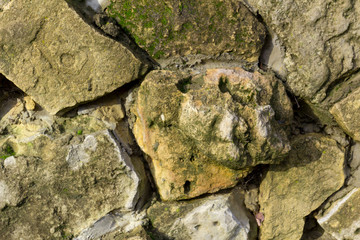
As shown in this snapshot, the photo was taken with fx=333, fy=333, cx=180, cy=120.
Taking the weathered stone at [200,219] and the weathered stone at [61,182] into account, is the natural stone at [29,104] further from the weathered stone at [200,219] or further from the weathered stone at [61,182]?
the weathered stone at [200,219]

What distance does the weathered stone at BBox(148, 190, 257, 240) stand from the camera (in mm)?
1928

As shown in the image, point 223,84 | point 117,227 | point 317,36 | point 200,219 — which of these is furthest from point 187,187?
point 317,36

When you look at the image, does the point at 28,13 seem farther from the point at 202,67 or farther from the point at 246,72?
the point at 246,72

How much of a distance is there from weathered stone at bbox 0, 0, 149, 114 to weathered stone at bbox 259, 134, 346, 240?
40.0 inches

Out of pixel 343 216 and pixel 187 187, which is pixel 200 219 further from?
pixel 343 216

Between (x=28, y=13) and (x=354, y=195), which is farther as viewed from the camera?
(x=354, y=195)

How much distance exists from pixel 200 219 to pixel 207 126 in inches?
24.2

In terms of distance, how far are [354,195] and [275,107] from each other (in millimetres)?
741

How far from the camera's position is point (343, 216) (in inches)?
78.7

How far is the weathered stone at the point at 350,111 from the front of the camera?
1877 mm

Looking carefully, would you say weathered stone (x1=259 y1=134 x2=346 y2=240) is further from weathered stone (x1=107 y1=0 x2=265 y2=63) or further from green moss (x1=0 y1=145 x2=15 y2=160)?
green moss (x1=0 y1=145 x2=15 y2=160)

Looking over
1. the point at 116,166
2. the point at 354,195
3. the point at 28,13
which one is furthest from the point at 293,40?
the point at 28,13

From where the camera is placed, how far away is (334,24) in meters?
1.81

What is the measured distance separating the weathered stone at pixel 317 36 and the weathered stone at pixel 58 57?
798mm
